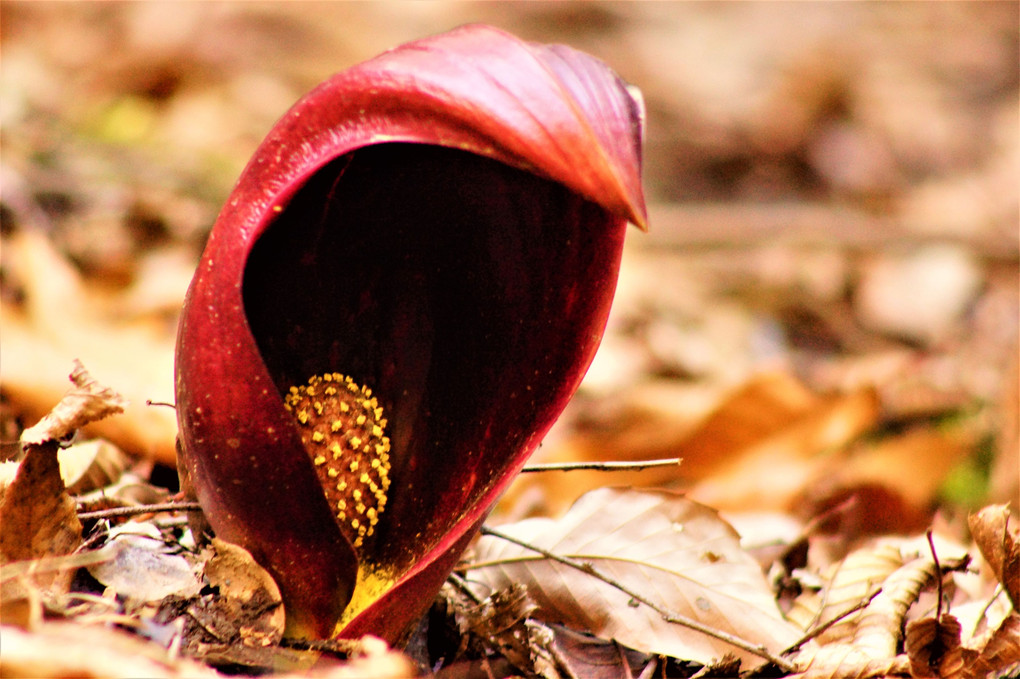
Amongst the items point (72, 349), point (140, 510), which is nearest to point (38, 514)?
point (140, 510)

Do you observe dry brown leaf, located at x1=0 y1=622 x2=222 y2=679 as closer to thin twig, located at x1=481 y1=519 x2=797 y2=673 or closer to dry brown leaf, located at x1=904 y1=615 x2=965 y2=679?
thin twig, located at x1=481 y1=519 x2=797 y2=673

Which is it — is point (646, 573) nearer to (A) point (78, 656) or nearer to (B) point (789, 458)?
(A) point (78, 656)

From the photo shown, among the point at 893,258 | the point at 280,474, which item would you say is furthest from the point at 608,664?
the point at 893,258

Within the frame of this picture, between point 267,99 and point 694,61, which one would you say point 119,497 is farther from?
point 694,61

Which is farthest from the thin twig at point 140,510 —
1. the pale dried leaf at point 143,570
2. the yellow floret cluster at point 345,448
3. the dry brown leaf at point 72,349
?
the dry brown leaf at point 72,349

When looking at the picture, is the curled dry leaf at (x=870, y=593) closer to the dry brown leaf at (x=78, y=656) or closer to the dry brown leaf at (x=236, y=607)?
the dry brown leaf at (x=236, y=607)
